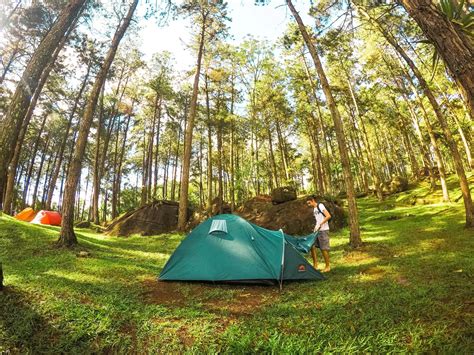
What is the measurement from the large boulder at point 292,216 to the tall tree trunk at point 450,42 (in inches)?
485

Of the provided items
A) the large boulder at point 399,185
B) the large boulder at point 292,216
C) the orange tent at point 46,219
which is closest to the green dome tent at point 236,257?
the large boulder at point 292,216

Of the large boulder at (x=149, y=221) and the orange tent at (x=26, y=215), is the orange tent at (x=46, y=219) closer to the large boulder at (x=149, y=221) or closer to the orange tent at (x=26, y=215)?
the orange tent at (x=26, y=215)

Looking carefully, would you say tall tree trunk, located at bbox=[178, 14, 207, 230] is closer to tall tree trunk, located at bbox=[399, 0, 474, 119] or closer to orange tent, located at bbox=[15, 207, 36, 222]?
orange tent, located at bbox=[15, 207, 36, 222]

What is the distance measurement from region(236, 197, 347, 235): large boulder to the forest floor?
6.14 m

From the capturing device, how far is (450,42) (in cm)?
262

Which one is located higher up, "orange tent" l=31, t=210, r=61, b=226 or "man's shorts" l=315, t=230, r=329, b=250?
"orange tent" l=31, t=210, r=61, b=226

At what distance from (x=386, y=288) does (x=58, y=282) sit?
6.81 m

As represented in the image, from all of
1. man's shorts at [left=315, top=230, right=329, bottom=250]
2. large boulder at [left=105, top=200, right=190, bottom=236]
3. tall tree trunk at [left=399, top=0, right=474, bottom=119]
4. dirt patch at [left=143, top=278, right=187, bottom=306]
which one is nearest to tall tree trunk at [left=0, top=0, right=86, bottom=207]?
dirt patch at [left=143, top=278, right=187, bottom=306]

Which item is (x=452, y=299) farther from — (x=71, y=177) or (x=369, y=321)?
(x=71, y=177)

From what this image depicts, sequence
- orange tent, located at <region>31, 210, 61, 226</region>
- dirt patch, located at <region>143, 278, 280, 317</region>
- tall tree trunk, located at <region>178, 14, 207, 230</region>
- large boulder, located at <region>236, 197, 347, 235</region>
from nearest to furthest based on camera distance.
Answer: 1. dirt patch, located at <region>143, 278, 280, 317</region>
2. large boulder, located at <region>236, 197, 347, 235</region>
3. tall tree trunk, located at <region>178, 14, 207, 230</region>
4. orange tent, located at <region>31, 210, 61, 226</region>

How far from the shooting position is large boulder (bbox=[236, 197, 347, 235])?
14570 mm

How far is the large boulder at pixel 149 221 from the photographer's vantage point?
18141mm

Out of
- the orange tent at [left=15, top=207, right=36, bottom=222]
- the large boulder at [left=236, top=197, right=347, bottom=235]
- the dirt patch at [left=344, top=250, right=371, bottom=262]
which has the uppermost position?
the orange tent at [left=15, top=207, right=36, bottom=222]

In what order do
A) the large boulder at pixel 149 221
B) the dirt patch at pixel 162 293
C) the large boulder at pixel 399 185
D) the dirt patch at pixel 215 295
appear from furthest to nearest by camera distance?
the large boulder at pixel 399 185 → the large boulder at pixel 149 221 → the dirt patch at pixel 162 293 → the dirt patch at pixel 215 295
